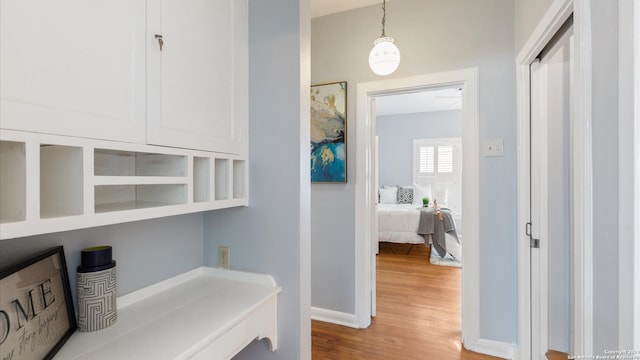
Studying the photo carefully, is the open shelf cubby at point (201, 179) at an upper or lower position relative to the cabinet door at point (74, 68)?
lower

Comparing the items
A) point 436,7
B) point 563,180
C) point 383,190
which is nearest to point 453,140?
point 383,190

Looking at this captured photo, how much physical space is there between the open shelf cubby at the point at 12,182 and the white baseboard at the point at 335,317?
92.3 inches

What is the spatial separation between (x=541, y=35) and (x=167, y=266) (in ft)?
7.38

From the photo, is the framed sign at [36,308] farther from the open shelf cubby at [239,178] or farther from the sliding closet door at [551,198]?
the sliding closet door at [551,198]

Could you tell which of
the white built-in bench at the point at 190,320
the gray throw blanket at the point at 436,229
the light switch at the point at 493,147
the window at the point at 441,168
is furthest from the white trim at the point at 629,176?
the window at the point at 441,168

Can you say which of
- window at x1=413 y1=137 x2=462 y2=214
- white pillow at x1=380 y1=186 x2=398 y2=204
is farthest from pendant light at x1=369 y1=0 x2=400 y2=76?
window at x1=413 y1=137 x2=462 y2=214

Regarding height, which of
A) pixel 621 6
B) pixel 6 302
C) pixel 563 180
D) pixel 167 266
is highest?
pixel 621 6

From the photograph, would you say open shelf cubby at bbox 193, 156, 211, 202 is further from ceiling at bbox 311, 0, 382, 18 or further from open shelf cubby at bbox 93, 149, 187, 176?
ceiling at bbox 311, 0, 382, 18

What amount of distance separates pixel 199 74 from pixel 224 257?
2.98 ft

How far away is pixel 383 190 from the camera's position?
21.3 ft

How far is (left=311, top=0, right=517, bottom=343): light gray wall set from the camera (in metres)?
2.05

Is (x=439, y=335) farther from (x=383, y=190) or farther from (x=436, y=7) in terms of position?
(x=383, y=190)

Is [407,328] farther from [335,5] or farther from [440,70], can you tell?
[335,5]

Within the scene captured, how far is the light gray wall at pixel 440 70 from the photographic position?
6.73ft
